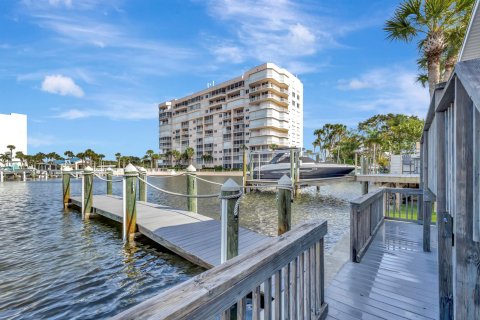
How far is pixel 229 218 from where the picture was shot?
3.67 metres

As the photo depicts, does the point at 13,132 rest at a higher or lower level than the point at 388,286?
higher

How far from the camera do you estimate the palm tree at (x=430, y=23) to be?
10.7 m

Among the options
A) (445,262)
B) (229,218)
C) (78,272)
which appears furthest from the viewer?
(78,272)

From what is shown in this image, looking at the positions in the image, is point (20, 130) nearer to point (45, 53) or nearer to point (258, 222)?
point (45, 53)

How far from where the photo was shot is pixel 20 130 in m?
74.2

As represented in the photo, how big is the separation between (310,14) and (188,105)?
6174cm

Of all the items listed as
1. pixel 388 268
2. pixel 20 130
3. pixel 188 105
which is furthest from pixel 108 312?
pixel 20 130

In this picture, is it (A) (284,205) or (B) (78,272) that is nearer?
(A) (284,205)

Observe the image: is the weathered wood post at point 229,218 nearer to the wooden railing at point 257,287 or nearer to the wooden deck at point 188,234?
the wooden deck at point 188,234

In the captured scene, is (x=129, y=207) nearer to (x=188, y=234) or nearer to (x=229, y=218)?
(x=188, y=234)

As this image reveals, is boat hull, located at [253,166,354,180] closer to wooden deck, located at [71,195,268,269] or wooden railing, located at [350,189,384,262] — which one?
wooden deck, located at [71,195,268,269]

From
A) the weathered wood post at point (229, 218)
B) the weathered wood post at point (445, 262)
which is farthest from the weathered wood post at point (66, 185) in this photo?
the weathered wood post at point (445, 262)

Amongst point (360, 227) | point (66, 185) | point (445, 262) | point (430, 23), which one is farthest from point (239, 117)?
point (445, 262)

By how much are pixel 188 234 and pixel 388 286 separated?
435 centimetres
